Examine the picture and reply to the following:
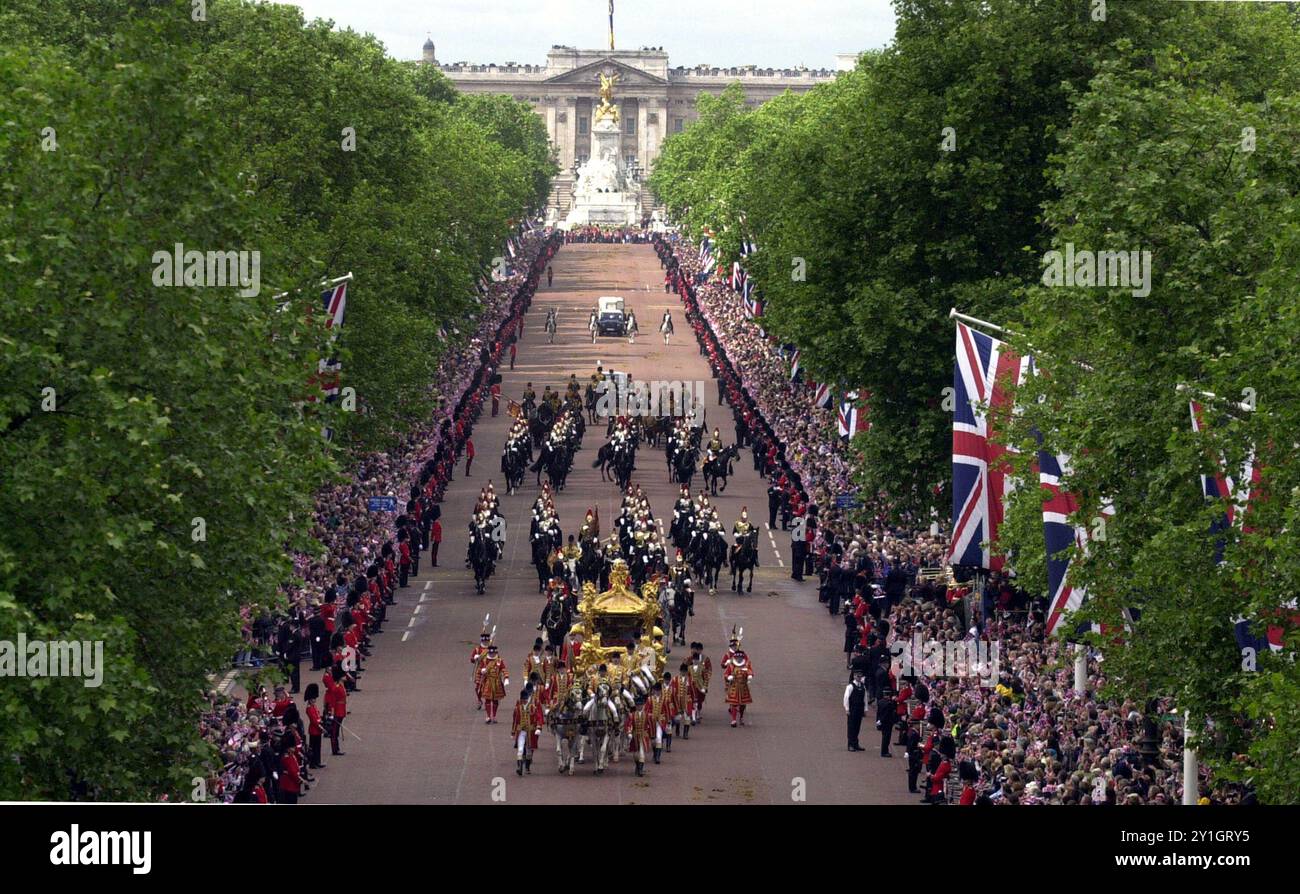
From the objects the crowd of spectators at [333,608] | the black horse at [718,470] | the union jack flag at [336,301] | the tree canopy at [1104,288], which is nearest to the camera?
the tree canopy at [1104,288]

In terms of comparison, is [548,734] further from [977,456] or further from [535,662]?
[977,456]

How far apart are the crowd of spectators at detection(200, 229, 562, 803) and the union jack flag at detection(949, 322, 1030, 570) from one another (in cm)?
1012

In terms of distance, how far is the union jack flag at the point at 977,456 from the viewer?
36.1m

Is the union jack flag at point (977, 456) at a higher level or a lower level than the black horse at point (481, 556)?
higher

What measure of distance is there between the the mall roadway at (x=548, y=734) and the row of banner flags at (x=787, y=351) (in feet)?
12.6

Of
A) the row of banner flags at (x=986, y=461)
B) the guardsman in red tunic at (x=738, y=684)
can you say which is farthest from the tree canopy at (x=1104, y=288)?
the guardsman in red tunic at (x=738, y=684)

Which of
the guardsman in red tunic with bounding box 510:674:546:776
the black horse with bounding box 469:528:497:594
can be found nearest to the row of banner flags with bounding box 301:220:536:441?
the black horse with bounding box 469:528:497:594

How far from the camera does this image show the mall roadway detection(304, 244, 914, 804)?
104 feet

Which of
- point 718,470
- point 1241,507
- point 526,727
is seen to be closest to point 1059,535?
point 1241,507

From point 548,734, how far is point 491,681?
1.23 m

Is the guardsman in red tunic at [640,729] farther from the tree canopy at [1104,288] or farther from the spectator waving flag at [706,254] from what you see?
the spectator waving flag at [706,254]

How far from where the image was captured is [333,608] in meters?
42.4
